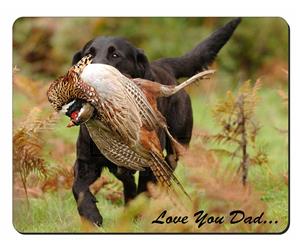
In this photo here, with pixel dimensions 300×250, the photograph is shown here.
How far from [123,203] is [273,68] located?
400cm

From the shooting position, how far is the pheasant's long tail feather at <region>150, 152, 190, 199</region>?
17.7 feet

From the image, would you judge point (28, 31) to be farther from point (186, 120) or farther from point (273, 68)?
point (186, 120)

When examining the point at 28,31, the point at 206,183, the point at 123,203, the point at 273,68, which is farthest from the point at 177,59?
the point at 28,31

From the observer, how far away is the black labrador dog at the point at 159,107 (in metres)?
5.61

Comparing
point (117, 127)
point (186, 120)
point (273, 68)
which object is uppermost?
point (117, 127)

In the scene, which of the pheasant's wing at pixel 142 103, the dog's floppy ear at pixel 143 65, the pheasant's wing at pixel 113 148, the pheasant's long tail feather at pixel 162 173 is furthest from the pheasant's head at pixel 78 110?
the dog's floppy ear at pixel 143 65

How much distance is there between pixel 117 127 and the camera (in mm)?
5129

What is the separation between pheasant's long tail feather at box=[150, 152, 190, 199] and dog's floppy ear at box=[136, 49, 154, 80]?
69 cm

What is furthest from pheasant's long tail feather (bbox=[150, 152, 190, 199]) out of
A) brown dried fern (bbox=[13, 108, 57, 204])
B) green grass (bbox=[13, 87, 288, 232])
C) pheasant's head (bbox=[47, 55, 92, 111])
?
brown dried fern (bbox=[13, 108, 57, 204])

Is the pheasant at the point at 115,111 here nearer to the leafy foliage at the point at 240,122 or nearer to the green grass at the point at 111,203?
the green grass at the point at 111,203

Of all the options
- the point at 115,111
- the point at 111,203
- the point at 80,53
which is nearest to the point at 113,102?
the point at 115,111

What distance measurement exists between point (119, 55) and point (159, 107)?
403 mm

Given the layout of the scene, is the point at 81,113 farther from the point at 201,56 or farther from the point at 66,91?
the point at 201,56

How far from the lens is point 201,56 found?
6.79 metres
